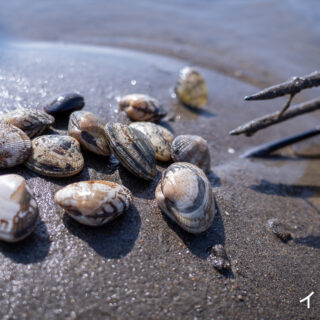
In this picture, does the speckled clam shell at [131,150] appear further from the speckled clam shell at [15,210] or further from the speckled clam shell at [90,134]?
the speckled clam shell at [15,210]

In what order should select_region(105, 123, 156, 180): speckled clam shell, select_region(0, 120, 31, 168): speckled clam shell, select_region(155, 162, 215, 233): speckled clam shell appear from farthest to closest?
1. select_region(105, 123, 156, 180): speckled clam shell
2. select_region(0, 120, 31, 168): speckled clam shell
3. select_region(155, 162, 215, 233): speckled clam shell

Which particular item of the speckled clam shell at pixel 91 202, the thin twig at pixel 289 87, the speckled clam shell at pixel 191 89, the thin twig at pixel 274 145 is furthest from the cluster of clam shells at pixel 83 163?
the speckled clam shell at pixel 191 89

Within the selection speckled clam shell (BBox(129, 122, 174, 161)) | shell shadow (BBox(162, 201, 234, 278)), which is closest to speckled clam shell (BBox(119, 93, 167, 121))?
speckled clam shell (BBox(129, 122, 174, 161))

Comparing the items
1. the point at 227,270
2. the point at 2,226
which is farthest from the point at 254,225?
the point at 2,226

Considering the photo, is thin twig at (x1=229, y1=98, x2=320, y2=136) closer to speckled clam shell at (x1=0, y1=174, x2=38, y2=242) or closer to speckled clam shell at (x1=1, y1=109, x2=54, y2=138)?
speckled clam shell at (x1=1, y1=109, x2=54, y2=138)

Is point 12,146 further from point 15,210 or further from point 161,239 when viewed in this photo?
point 161,239

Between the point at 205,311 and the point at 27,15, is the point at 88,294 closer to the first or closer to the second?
the point at 205,311
